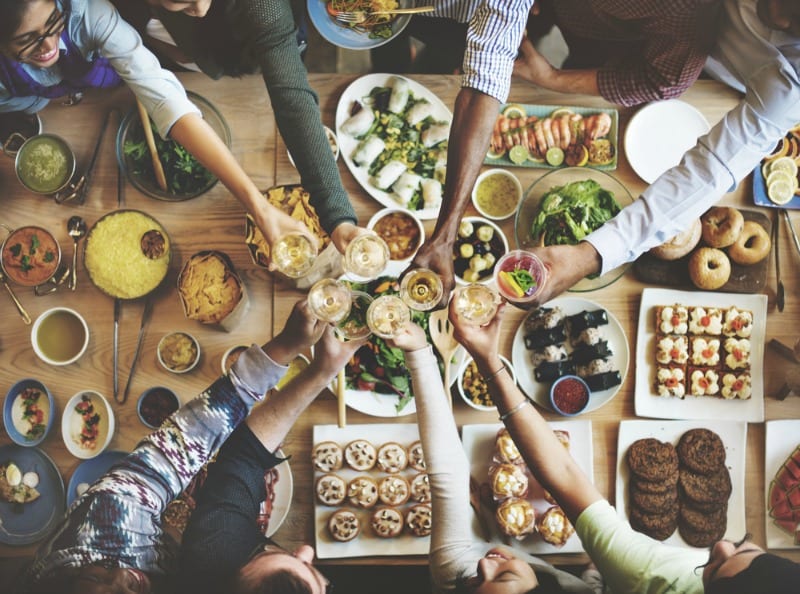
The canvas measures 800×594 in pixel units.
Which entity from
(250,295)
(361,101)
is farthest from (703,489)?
(361,101)

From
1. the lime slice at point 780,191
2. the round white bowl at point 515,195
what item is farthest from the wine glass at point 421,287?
the lime slice at point 780,191

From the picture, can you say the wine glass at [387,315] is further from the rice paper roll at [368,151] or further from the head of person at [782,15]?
the head of person at [782,15]

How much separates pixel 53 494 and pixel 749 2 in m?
3.27

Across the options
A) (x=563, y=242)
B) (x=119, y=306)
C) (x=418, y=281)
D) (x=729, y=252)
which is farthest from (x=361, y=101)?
(x=729, y=252)

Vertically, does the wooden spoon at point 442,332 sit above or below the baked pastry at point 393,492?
above

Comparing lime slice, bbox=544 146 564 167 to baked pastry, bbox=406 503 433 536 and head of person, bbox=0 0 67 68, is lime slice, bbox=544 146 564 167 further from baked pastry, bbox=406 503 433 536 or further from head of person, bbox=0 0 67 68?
head of person, bbox=0 0 67 68

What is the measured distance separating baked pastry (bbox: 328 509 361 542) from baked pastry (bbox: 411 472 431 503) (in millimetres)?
261

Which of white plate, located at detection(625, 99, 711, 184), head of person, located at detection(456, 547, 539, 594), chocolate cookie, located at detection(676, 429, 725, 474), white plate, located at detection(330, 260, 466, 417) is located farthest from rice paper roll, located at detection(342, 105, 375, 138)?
chocolate cookie, located at detection(676, 429, 725, 474)

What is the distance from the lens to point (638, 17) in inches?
87.2

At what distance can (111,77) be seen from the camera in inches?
89.7

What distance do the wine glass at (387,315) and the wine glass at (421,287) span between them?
0.03 m

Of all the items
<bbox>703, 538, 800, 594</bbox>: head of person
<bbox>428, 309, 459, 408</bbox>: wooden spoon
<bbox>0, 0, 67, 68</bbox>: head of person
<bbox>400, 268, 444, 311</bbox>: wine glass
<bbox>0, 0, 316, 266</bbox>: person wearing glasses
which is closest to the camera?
<bbox>703, 538, 800, 594</bbox>: head of person

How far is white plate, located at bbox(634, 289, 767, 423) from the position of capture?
2.37m

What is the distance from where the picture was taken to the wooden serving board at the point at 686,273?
7.81 ft
